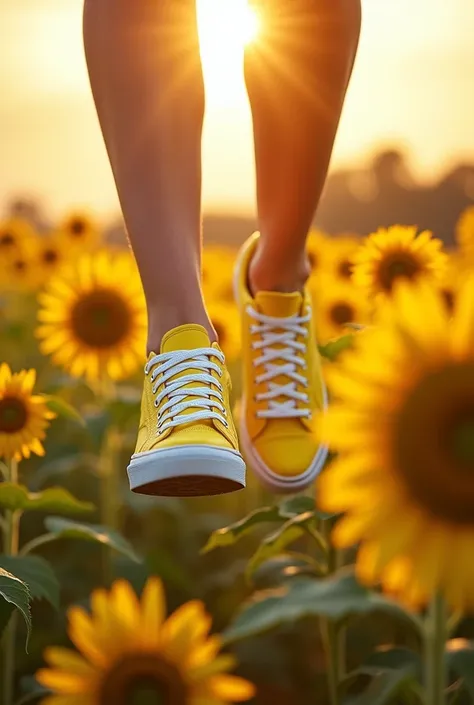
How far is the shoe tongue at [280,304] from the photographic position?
7.09ft

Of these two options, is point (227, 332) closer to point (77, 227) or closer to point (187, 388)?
point (187, 388)

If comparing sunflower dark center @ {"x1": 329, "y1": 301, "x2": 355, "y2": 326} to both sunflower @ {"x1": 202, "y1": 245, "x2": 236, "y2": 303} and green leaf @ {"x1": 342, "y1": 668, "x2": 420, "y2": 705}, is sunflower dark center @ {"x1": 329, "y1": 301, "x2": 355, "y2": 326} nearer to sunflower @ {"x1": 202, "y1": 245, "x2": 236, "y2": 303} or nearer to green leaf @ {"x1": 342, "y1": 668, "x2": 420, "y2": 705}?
sunflower @ {"x1": 202, "y1": 245, "x2": 236, "y2": 303}

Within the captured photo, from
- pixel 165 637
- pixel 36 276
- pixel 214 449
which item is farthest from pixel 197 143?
pixel 36 276

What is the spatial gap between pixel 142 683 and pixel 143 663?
3cm

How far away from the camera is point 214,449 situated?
5.29 ft

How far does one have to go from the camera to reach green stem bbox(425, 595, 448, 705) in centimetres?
119

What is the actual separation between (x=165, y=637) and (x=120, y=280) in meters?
1.56

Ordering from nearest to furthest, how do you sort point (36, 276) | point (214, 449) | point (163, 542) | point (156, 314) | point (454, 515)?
point (454, 515)
point (214, 449)
point (156, 314)
point (163, 542)
point (36, 276)

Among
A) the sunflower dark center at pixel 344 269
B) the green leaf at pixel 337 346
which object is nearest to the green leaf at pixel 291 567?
the green leaf at pixel 337 346

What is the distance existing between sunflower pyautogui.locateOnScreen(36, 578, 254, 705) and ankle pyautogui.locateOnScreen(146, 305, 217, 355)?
467mm

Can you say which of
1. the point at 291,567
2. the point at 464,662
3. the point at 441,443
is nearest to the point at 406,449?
the point at 441,443

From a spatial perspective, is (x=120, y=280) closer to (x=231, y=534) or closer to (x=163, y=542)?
(x=163, y=542)

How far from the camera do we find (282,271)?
7.23ft

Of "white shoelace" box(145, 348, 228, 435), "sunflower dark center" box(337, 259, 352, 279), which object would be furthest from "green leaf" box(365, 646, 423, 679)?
"sunflower dark center" box(337, 259, 352, 279)
